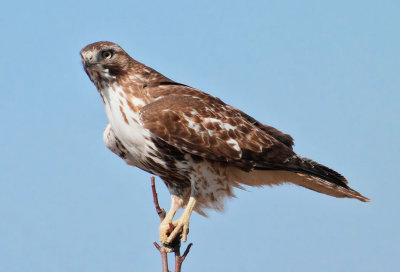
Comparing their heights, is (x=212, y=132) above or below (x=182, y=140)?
above

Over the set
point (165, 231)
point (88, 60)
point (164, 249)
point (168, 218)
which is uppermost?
point (88, 60)

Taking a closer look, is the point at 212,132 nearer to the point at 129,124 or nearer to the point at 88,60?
the point at 129,124

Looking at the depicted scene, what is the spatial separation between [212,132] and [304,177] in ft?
4.87

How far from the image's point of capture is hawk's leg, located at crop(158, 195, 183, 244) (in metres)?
7.16

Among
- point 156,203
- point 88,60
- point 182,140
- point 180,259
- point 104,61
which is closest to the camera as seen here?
point 180,259

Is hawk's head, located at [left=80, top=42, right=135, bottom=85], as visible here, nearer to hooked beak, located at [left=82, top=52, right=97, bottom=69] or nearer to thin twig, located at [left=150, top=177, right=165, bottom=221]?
hooked beak, located at [left=82, top=52, right=97, bottom=69]

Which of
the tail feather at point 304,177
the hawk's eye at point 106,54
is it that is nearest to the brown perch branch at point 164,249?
the tail feather at point 304,177

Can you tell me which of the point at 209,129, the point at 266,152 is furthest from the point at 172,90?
the point at 266,152

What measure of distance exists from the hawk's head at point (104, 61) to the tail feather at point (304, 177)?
1.80 m

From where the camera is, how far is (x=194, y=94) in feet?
25.7

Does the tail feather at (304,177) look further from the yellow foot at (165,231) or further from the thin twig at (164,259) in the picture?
the thin twig at (164,259)

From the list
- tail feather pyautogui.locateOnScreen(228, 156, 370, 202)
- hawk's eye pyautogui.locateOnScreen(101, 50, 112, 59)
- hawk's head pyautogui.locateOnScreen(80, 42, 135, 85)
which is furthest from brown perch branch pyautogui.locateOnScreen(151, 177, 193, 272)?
hawk's eye pyautogui.locateOnScreen(101, 50, 112, 59)

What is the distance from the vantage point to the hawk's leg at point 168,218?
7160mm

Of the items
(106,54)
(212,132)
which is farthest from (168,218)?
(106,54)
